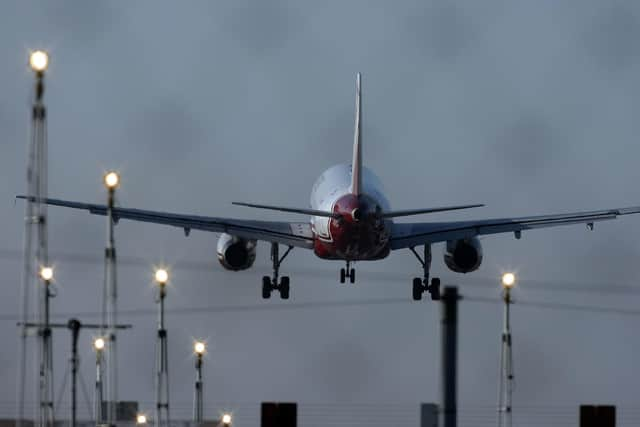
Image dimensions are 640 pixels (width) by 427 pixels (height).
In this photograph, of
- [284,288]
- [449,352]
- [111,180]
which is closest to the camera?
[449,352]

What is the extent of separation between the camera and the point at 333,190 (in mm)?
137750

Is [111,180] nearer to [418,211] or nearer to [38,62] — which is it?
[38,62]

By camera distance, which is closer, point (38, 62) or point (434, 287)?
point (38, 62)

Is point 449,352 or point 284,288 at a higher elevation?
point 284,288

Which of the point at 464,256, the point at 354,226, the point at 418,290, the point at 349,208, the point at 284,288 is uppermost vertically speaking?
the point at 349,208

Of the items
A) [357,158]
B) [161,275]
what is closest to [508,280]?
[161,275]

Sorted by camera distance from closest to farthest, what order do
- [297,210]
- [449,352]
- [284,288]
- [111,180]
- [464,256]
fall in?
[449,352] → [111,180] → [297,210] → [464,256] → [284,288]

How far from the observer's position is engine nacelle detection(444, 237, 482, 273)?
138m

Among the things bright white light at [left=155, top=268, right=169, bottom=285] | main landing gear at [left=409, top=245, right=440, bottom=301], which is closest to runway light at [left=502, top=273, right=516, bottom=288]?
bright white light at [left=155, top=268, right=169, bottom=285]

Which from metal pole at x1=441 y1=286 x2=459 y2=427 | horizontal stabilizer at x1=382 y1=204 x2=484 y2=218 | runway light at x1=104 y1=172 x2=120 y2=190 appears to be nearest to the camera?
metal pole at x1=441 y1=286 x2=459 y2=427

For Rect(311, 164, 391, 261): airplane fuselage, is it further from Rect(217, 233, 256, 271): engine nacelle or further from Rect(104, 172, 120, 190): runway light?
Rect(104, 172, 120, 190): runway light

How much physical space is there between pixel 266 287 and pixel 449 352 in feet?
272

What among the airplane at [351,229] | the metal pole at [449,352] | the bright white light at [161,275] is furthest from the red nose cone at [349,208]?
the metal pole at [449,352]

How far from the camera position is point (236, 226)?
464 feet
